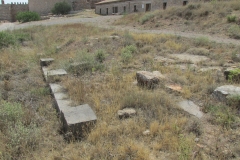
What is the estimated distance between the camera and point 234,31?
954 cm

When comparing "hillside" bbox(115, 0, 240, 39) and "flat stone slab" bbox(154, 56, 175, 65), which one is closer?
"flat stone slab" bbox(154, 56, 175, 65)

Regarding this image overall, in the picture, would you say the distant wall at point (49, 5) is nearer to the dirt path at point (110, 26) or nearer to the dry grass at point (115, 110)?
the dirt path at point (110, 26)

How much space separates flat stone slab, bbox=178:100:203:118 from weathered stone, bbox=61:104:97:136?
1511 mm

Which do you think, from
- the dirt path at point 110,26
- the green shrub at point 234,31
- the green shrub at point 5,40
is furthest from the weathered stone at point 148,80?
the green shrub at point 5,40

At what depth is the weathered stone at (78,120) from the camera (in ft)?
9.27

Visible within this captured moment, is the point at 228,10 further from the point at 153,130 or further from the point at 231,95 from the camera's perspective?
the point at 153,130

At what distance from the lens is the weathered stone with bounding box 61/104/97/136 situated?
2826 mm

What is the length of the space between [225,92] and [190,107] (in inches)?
25.2

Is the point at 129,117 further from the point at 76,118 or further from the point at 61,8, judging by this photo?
the point at 61,8

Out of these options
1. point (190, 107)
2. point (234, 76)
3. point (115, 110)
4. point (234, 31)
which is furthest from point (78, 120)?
point (234, 31)

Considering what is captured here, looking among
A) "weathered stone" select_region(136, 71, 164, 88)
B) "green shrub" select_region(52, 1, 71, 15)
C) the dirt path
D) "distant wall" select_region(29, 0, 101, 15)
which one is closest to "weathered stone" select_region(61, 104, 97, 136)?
"weathered stone" select_region(136, 71, 164, 88)

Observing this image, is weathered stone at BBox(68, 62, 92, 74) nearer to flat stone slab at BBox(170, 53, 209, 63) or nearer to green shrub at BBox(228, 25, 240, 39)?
flat stone slab at BBox(170, 53, 209, 63)

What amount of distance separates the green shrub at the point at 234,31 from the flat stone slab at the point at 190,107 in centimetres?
721

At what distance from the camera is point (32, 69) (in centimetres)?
623
